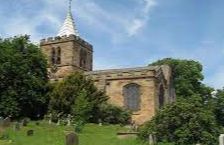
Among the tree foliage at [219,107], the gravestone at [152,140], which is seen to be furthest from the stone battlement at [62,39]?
the gravestone at [152,140]

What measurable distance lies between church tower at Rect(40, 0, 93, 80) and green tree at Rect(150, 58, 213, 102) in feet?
36.9

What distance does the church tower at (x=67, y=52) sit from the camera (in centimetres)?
6794

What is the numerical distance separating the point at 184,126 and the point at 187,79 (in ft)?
126

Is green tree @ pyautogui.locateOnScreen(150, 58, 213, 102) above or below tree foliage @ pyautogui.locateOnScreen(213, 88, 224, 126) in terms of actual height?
above

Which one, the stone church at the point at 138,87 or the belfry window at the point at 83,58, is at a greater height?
the belfry window at the point at 83,58

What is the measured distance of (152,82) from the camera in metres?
57.2

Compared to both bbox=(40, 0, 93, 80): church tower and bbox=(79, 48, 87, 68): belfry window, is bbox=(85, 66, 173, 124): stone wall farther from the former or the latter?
bbox=(79, 48, 87, 68): belfry window

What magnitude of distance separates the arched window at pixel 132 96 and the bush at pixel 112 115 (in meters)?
4.86

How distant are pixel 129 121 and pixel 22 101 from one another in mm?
11373

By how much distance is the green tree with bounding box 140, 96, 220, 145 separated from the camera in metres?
28.8

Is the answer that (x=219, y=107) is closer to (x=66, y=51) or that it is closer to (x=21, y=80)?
(x=66, y=51)

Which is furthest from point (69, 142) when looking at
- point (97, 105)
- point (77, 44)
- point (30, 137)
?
point (77, 44)

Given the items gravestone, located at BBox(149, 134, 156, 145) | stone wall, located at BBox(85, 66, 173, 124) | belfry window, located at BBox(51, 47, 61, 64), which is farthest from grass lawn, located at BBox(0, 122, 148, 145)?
belfry window, located at BBox(51, 47, 61, 64)

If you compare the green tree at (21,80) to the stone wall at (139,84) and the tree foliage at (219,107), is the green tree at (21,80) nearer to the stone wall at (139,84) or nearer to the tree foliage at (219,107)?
the stone wall at (139,84)
